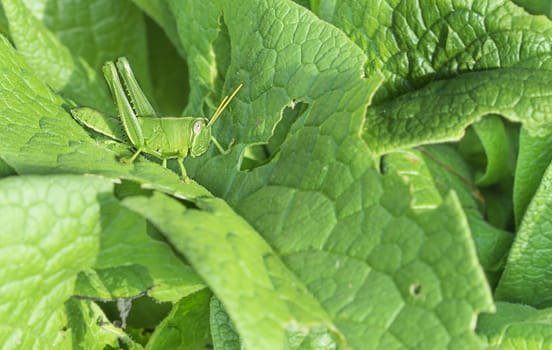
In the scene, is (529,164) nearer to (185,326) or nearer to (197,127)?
(197,127)

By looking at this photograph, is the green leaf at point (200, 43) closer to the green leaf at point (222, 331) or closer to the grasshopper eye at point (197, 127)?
the grasshopper eye at point (197, 127)

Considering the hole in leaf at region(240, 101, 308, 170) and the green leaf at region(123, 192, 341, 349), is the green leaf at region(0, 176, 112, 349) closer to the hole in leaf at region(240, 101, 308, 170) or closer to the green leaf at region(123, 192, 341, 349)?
the green leaf at region(123, 192, 341, 349)

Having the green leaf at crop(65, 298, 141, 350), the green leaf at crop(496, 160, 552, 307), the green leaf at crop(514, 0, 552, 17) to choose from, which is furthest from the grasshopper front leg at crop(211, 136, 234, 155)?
the green leaf at crop(514, 0, 552, 17)

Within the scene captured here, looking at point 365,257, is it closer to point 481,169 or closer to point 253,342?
point 253,342

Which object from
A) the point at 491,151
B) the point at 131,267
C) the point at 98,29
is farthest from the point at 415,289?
the point at 98,29

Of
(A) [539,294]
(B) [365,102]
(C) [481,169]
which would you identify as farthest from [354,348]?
(C) [481,169]

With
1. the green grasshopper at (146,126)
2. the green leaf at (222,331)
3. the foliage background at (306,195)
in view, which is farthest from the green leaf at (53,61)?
the green leaf at (222,331)
